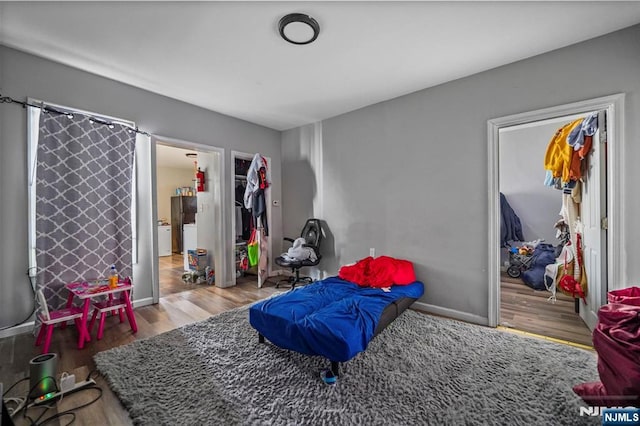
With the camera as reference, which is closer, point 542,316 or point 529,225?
point 542,316

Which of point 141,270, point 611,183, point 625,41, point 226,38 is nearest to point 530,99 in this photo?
point 625,41

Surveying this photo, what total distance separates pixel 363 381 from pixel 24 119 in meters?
3.80

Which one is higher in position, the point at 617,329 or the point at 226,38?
the point at 226,38

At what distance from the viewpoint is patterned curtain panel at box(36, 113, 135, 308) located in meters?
2.52

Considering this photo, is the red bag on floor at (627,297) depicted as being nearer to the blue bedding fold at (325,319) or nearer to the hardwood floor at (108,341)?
the blue bedding fold at (325,319)

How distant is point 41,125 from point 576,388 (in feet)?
15.8

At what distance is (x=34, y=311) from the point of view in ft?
8.22

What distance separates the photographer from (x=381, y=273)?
3000 millimetres

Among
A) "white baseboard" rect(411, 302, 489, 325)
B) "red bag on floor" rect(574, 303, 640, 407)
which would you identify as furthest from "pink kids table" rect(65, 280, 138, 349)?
"red bag on floor" rect(574, 303, 640, 407)

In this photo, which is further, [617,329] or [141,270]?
[141,270]

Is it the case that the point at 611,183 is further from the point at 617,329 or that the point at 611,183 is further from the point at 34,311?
the point at 34,311

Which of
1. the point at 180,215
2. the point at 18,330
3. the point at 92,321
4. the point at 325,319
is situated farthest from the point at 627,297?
the point at 180,215

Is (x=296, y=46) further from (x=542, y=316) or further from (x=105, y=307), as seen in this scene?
(x=542, y=316)

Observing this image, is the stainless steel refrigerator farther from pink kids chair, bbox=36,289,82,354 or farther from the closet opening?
Result: pink kids chair, bbox=36,289,82,354
